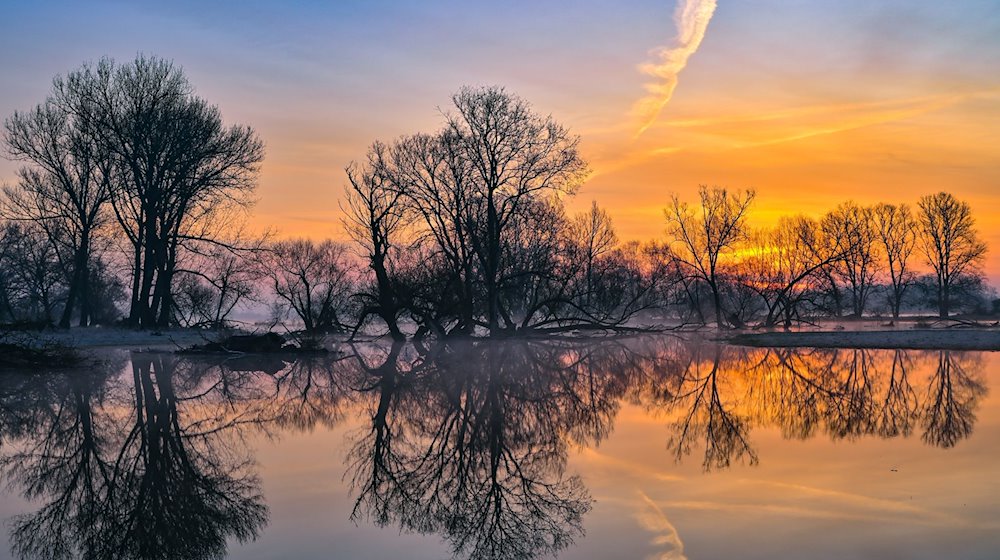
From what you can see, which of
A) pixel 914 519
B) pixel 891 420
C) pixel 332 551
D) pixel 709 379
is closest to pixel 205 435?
pixel 332 551

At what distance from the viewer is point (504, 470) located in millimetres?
8297

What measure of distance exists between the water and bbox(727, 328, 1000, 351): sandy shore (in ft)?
46.1

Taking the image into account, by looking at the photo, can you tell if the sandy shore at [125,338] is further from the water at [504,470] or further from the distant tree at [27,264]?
the water at [504,470]

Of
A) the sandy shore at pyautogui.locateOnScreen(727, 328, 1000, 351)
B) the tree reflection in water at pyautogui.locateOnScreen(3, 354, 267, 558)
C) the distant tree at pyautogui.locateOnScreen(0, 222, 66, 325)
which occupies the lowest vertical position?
the tree reflection in water at pyautogui.locateOnScreen(3, 354, 267, 558)

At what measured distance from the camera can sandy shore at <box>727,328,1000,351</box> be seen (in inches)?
1166

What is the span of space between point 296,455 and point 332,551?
400 centimetres

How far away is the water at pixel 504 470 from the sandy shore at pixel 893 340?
1406 cm

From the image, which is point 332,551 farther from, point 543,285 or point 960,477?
point 543,285

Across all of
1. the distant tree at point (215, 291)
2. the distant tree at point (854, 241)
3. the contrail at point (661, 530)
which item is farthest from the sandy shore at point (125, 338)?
the distant tree at point (854, 241)

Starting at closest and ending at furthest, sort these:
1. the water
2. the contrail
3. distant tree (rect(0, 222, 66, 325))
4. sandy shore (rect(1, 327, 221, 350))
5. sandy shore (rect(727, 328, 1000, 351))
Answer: the contrail → the water → sandy shore (rect(727, 328, 1000, 351)) → sandy shore (rect(1, 327, 221, 350)) → distant tree (rect(0, 222, 66, 325))

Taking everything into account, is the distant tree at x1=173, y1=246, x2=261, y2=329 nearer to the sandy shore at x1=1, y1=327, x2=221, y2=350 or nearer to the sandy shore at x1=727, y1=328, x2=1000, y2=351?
the sandy shore at x1=1, y1=327, x2=221, y2=350

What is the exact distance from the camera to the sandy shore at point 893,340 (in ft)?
97.2

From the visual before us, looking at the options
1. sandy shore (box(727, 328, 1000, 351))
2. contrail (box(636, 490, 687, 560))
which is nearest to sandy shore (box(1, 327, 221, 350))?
sandy shore (box(727, 328, 1000, 351))

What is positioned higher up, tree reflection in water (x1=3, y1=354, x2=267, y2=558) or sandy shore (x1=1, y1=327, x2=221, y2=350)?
sandy shore (x1=1, y1=327, x2=221, y2=350)
